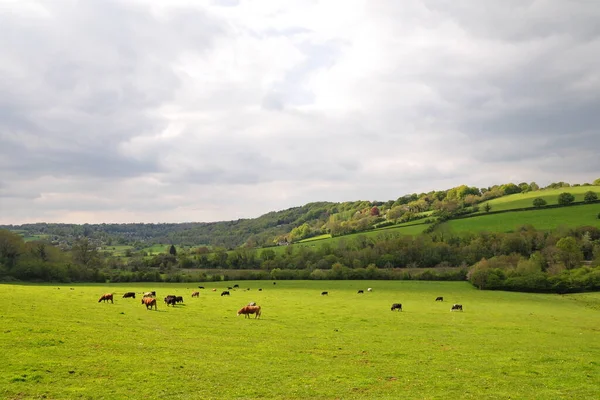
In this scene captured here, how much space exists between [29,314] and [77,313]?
3765 mm

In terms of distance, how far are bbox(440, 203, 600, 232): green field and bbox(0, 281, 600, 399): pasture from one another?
342 feet

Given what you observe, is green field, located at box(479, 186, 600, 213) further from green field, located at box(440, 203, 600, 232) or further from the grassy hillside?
the grassy hillside

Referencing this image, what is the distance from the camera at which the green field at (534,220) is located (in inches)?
4943

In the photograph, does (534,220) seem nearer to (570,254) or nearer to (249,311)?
(570,254)

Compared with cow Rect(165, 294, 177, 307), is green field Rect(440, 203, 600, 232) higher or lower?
higher

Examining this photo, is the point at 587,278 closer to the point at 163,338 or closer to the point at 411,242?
the point at 411,242

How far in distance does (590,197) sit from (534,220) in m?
27.8

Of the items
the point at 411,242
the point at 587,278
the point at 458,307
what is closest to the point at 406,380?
the point at 458,307

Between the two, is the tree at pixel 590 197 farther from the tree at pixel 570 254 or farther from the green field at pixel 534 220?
the tree at pixel 570 254

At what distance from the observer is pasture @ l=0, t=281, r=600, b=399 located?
1611 cm

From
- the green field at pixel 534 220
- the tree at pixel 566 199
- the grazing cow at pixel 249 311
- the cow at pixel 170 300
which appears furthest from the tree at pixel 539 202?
the cow at pixel 170 300

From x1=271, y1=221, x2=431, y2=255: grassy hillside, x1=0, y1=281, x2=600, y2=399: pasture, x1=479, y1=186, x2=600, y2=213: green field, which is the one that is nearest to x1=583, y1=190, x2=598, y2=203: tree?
x1=479, y1=186, x2=600, y2=213: green field

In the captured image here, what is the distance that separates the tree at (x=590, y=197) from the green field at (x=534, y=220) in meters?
6.24

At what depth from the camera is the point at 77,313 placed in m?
30.3
